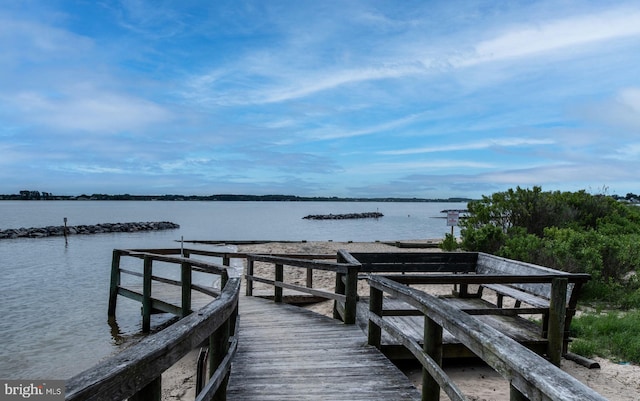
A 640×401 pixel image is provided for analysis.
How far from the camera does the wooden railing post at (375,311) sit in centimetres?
522

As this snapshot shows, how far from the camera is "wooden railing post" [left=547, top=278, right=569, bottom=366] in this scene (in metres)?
5.74

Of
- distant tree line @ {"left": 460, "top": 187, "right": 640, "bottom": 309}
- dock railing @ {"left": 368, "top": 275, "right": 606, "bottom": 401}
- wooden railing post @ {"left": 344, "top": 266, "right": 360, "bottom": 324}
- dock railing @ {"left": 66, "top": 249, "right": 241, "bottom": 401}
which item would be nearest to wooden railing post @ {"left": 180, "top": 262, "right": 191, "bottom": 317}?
wooden railing post @ {"left": 344, "top": 266, "right": 360, "bottom": 324}

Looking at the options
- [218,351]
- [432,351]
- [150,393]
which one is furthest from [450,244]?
[150,393]

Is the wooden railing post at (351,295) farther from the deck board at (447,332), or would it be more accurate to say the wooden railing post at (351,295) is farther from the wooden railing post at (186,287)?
the wooden railing post at (186,287)

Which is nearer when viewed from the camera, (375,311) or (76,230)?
(375,311)

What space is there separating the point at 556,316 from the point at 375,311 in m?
2.53

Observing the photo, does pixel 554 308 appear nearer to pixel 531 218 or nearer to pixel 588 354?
pixel 588 354

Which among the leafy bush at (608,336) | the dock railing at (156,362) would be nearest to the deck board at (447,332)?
the leafy bush at (608,336)

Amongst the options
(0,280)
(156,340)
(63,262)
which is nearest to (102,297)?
(0,280)

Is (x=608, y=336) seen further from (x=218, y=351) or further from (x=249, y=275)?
(x=218, y=351)

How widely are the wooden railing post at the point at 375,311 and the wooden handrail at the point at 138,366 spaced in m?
2.74

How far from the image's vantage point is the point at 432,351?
11.6 feet

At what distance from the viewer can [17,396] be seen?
199 cm

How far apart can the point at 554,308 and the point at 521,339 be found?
63 centimetres
